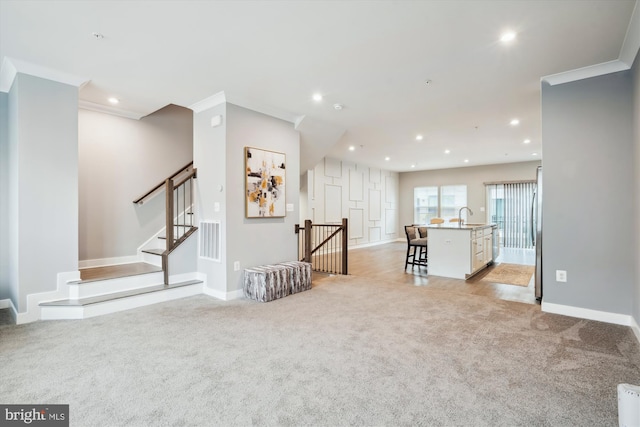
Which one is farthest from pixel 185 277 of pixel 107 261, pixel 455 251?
pixel 455 251

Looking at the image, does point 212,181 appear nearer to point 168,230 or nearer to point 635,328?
point 168,230

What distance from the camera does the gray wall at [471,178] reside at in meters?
9.57

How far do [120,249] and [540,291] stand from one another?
6068mm

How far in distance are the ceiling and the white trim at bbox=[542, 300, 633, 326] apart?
8.43ft

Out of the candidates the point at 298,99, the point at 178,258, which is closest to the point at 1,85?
the point at 178,258

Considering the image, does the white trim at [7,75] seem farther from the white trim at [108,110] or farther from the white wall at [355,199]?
the white wall at [355,199]

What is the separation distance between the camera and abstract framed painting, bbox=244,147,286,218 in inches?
169

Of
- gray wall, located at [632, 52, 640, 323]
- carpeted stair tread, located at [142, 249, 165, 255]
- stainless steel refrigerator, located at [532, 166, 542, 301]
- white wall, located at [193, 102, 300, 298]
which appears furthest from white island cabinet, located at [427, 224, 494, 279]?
carpeted stair tread, located at [142, 249, 165, 255]

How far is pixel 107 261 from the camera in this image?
4.70 m

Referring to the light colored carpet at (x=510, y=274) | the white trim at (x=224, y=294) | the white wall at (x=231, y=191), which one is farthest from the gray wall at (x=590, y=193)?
the white trim at (x=224, y=294)

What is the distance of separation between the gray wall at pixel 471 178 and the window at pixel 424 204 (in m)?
0.15

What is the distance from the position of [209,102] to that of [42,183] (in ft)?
6.88

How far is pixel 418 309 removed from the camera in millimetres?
3600

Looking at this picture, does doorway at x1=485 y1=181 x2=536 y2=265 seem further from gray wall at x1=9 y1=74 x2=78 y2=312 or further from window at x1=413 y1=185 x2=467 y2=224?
gray wall at x1=9 y1=74 x2=78 y2=312
